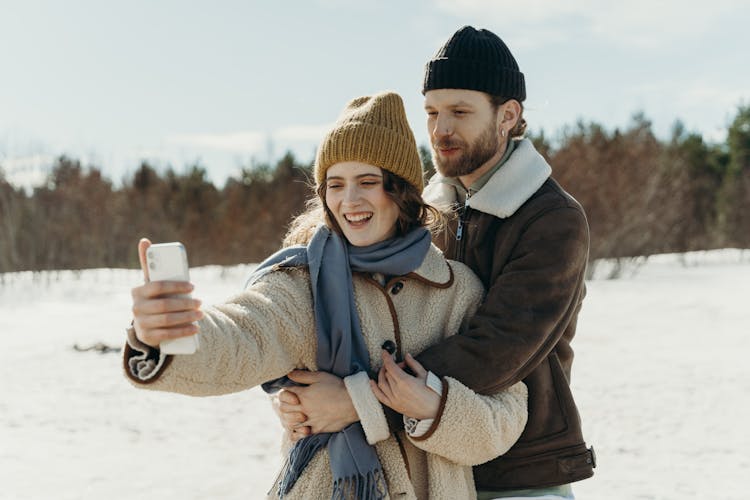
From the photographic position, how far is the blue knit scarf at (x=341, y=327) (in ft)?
6.73

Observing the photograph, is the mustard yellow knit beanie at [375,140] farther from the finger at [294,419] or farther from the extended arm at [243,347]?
the finger at [294,419]

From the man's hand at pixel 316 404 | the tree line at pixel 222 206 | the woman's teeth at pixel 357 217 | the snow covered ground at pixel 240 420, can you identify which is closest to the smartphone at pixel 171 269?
the man's hand at pixel 316 404

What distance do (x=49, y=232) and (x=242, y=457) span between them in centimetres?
1524

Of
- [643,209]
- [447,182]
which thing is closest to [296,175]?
[643,209]

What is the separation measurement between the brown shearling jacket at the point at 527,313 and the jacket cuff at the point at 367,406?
17 cm

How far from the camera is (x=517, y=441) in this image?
2361 millimetres

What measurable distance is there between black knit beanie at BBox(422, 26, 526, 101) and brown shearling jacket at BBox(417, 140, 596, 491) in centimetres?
24

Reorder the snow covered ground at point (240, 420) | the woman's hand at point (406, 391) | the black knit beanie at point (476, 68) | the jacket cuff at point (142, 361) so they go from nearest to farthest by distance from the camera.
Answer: the jacket cuff at point (142, 361)
the woman's hand at point (406, 391)
the black knit beanie at point (476, 68)
the snow covered ground at point (240, 420)

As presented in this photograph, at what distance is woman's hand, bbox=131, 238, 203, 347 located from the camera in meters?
1.62

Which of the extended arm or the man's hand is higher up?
the extended arm

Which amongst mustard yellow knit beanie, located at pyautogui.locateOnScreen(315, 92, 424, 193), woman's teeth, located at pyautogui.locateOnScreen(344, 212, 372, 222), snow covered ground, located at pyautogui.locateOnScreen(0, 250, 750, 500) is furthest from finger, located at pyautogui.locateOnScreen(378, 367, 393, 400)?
snow covered ground, located at pyautogui.locateOnScreen(0, 250, 750, 500)

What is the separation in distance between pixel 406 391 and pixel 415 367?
0.27ft

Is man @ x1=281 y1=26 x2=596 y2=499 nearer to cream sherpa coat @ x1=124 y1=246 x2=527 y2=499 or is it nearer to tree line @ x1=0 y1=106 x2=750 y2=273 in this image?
cream sherpa coat @ x1=124 y1=246 x2=527 y2=499

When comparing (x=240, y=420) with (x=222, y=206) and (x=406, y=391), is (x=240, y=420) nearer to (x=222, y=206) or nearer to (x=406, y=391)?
(x=406, y=391)
